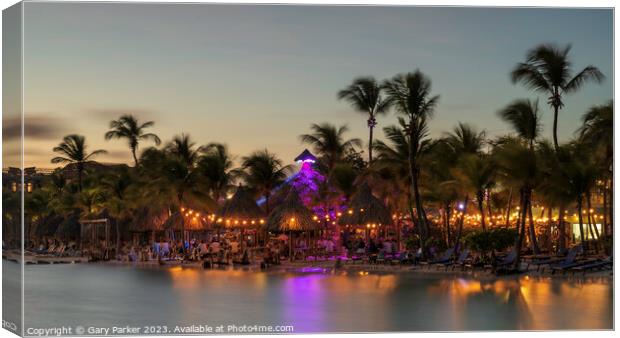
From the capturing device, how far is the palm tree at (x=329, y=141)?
37000 mm

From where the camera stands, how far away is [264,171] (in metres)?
37.3

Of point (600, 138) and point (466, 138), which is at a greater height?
point (466, 138)

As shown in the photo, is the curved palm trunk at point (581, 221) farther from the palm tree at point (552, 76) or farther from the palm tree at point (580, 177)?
the palm tree at point (552, 76)

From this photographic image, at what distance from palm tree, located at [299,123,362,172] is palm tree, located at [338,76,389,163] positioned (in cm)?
244

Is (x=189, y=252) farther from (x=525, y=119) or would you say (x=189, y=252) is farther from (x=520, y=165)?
(x=520, y=165)

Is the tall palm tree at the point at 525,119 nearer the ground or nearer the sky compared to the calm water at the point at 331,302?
nearer the sky

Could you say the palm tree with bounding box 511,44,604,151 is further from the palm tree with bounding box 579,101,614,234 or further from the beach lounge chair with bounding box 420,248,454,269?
the beach lounge chair with bounding box 420,248,454,269

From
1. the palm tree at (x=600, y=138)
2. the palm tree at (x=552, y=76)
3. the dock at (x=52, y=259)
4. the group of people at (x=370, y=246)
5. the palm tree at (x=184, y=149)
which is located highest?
the palm tree at (x=552, y=76)

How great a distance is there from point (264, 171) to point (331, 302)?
19700mm

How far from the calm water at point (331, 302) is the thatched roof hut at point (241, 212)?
841 centimetres

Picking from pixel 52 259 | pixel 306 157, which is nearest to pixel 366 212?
pixel 306 157

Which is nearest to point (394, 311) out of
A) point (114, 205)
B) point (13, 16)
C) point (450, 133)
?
point (13, 16)

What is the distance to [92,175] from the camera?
143 ft

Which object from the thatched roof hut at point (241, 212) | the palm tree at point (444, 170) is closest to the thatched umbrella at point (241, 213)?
the thatched roof hut at point (241, 212)
